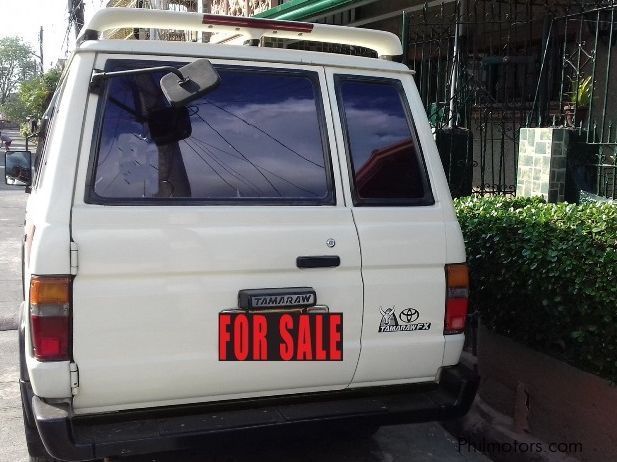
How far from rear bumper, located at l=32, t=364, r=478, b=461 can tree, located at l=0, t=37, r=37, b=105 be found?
98.5m

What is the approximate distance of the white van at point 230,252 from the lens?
2.53 metres

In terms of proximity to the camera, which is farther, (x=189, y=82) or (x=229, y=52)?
(x=229, y=52)

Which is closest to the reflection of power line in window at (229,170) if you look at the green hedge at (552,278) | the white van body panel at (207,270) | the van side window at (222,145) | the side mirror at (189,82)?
the van side window at (222,145)

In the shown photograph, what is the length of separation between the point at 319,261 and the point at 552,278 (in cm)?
136

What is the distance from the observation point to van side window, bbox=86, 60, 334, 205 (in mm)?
2693

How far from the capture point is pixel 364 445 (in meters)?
3.81

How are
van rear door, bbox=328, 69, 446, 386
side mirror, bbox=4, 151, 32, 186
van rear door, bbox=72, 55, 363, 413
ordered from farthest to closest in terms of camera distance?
side mirror, bbox=4, 151, 32, 186 < van rear door, bbox=328, 69, 446, 386 < van rear door, bbox=72, 55, 363, 413

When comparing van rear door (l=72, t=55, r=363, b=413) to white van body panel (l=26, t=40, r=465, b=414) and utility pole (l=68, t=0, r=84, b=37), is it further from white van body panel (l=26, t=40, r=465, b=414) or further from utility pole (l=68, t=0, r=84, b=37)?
utility pole (l=68, t=0, r=84, b=37)

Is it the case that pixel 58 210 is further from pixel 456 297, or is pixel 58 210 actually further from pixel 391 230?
pixel 456 297

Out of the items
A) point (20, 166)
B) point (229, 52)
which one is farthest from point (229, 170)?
point (20, 166)

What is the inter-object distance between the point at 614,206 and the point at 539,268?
75 cm

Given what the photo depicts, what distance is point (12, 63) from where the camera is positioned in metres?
92.7

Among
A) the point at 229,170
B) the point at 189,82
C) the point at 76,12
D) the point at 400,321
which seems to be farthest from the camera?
the point at 76,12

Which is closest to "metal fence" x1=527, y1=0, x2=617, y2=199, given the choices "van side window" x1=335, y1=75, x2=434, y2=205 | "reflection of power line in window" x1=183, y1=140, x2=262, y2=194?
"van side window" x1=335, y1=75, x2=434, y2=205
